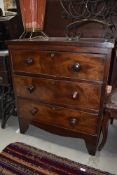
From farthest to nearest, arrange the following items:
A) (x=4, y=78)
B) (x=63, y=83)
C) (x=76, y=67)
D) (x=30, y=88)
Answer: (x=4, y=78) → (x=30, y=88) → (x=63, y=83) → (x=76, y=67)

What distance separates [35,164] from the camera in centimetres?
150

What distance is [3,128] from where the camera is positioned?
1991 millimetres

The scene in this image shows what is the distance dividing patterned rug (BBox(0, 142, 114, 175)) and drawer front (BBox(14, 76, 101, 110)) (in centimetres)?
50

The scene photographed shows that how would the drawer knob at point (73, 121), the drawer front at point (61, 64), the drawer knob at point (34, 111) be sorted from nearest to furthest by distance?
1. the drawer front at point (61, 64)
2. the drawer knob at point (73, 121)
3. the drawer knob at point (34, 111)

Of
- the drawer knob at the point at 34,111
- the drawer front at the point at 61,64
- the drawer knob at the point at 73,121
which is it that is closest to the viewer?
the drawer front at the point at 61,64

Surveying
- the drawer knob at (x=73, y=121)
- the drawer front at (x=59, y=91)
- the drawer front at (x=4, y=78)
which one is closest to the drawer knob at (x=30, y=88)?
the drawer front at (x=59, y=91)

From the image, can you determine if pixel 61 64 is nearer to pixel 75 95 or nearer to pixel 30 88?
pixel 75 95

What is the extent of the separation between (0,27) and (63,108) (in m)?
1.06

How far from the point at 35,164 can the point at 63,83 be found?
Answer: 28.9 inches

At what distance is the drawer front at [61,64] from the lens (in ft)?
4.13

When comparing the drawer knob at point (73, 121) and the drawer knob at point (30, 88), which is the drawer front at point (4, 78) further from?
the drawer knob at point (73, 121)

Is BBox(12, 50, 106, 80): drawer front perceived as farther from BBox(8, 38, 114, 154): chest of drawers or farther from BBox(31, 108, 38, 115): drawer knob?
BBox(31, 108, 38, 115): drawer knob

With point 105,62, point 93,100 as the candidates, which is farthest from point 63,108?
point 105,62

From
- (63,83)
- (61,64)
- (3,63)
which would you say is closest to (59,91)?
(63,83)
